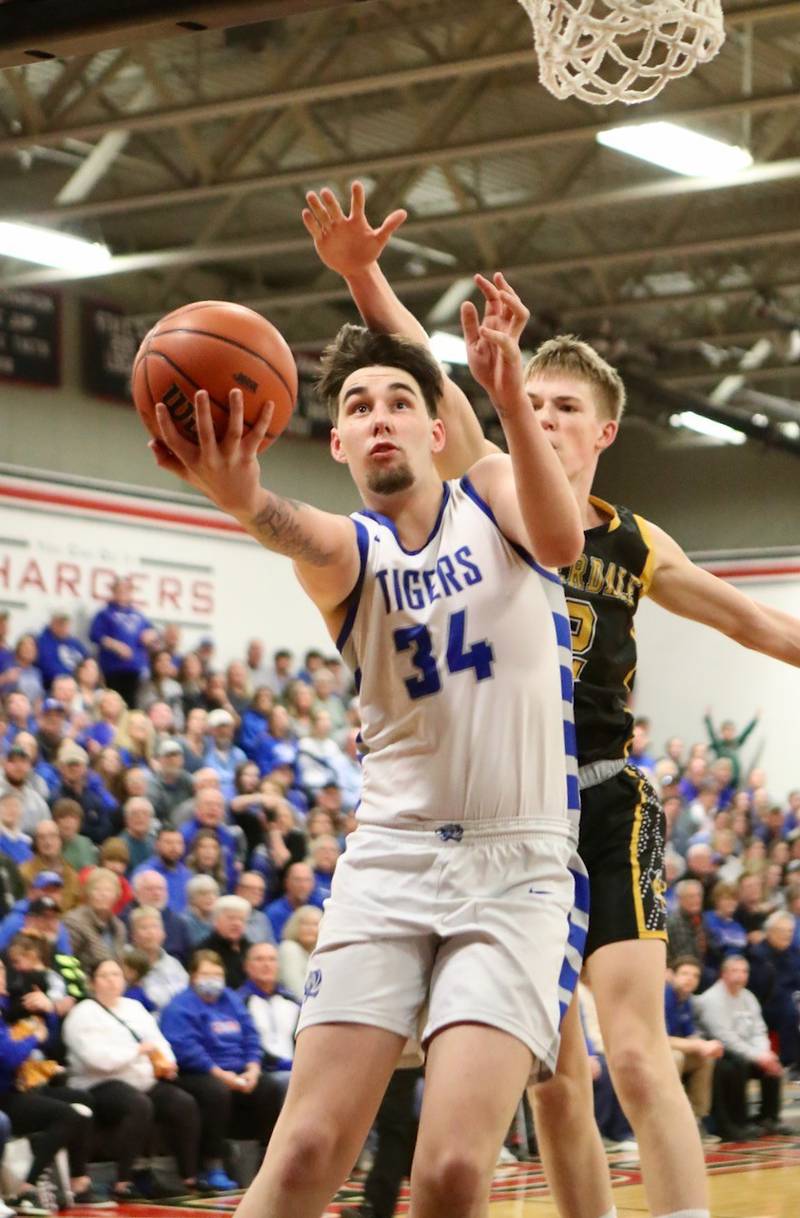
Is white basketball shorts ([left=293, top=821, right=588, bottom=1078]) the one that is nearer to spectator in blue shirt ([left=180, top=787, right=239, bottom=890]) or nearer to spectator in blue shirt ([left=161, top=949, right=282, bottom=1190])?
spectator in blue shirt ([left=161, top=949, right=282, bottom=1190])

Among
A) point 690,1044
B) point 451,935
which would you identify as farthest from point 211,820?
point 451,935

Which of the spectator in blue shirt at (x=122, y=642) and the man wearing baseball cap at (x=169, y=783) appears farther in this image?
the spectator in blue shirt at (x=122, y=642)

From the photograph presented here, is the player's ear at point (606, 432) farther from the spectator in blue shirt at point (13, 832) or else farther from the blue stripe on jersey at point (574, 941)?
the spectator in blue shirt at point (13, 832)

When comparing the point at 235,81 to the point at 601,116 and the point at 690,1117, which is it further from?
the point at 690,1117

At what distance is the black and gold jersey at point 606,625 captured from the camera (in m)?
4.91

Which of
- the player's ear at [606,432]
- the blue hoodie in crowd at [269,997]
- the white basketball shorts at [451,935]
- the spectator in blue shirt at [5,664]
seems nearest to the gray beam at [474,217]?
the spectator in blue shirt at [5,664]

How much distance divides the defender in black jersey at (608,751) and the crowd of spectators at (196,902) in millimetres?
1892

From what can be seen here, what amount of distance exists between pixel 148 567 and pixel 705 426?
811 centimetres

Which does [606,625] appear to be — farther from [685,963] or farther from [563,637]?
[685,963]

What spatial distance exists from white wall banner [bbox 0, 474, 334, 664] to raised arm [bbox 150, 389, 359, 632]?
532 inches

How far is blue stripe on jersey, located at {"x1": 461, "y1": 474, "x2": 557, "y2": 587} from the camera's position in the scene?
4.21 metres

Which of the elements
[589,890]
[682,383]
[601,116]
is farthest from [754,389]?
[589,890]

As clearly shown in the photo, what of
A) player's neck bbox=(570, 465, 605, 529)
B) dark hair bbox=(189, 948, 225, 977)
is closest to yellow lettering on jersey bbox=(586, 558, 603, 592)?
player's neck bbox=(570, 465, 605, 529)

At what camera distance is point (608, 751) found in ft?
16.1
